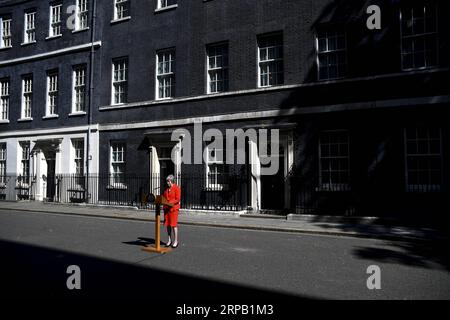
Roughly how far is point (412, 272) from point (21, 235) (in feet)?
32.6

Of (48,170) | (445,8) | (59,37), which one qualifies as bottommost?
(48,170)

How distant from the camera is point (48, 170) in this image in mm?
22188

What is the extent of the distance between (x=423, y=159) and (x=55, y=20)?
2175 centimetres

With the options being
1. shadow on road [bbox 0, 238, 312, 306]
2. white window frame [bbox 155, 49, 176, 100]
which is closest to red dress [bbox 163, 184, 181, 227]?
shadow on road [bbox 0, 238, 312, 306]

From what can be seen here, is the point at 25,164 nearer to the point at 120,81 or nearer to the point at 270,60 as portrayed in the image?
the point at 120,81

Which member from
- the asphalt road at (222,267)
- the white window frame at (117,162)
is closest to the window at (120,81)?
the white window frame at (117,162)

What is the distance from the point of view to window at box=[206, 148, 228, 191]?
1616 centimetres

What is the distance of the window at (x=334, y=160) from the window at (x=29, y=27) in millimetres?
19975

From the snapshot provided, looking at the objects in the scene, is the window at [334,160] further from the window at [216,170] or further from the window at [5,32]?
the window at [5,32]

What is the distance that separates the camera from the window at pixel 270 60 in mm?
15602

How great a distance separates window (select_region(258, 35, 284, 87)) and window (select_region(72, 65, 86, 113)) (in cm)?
1088
